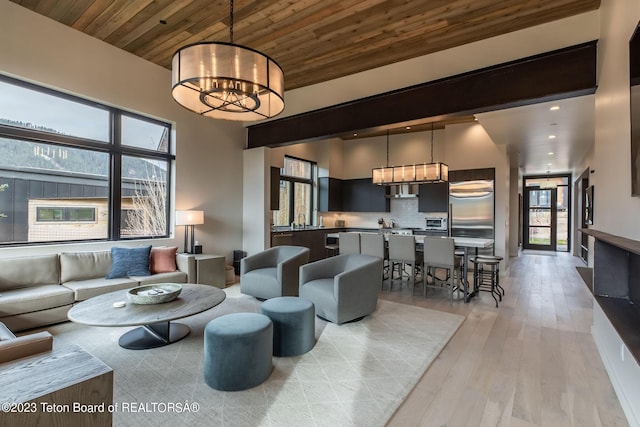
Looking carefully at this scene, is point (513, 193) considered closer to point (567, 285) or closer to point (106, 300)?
point (567, 285)

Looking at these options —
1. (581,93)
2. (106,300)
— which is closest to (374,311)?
(106,300)

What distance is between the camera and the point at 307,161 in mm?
8648

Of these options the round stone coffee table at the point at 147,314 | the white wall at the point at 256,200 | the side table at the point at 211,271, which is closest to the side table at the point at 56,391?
the round stone coffee table at the point at 147,314

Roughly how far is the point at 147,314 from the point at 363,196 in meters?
6.85

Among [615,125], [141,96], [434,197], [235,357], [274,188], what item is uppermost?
[141,96]

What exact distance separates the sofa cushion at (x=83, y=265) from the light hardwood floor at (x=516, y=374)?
4.01 metres

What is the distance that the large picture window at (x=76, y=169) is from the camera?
12.4 ft

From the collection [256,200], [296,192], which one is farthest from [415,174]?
[296,192]

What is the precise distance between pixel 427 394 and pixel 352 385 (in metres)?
0.55

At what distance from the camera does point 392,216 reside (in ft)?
28.2

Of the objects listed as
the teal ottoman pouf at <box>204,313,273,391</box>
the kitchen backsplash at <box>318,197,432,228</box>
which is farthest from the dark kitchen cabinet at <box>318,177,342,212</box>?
the teal ottoman pouf at <box>204,313,273,391</box>

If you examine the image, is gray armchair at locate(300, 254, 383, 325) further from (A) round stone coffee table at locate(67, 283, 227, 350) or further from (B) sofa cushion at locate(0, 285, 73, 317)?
(B) sofa cushion at locate(0, 285, 73, 317)

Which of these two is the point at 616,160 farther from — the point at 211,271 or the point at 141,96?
the point at 141,96

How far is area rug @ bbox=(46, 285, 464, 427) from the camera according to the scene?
2008 millimetres
